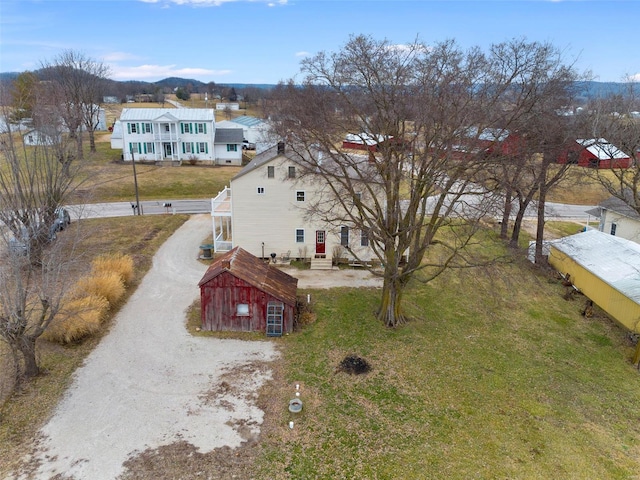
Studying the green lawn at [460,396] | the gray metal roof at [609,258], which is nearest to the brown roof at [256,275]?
the green lawn at [460,396]

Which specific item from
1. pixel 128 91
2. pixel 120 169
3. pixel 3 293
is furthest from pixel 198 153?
pixel 128 91

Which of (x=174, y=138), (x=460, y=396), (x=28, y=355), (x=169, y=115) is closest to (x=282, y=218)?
(x=28, y=355)

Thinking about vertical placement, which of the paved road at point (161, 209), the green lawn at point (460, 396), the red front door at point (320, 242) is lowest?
the green lawn at point (460, 396)

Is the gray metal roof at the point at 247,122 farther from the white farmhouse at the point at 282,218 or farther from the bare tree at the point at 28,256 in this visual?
the white farmhouse at the point at 282,218

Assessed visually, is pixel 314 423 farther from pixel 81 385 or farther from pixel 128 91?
pixel 128 91

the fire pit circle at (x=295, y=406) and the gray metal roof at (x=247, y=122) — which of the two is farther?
the gray metal roof at (x=247, y=122)

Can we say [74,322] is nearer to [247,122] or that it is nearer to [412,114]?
[412,114]
